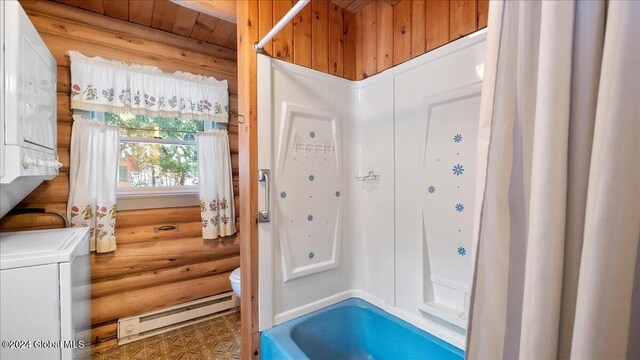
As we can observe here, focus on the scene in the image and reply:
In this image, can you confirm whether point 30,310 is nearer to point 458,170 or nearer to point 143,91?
point 143,91

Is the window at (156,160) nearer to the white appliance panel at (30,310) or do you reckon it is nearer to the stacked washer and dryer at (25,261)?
the stacked washer and dryer at (25,261)

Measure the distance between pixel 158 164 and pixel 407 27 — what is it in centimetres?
223

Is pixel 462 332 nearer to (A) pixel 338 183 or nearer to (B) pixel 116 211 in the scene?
(A) pixel 338 183

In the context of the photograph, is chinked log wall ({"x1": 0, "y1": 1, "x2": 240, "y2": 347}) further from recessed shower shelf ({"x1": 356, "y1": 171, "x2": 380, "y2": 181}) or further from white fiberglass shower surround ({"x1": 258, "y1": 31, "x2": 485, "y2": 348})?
recessed shower shelf ({"x1": 356, "y1": 171, "x2": 380, "y2": 181})

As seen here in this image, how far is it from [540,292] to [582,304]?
5 centimetres

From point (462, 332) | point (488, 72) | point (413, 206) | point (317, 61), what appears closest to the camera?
point (488, 72)

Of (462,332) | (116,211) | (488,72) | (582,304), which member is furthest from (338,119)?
(116,211)

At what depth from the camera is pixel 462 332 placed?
1.31m

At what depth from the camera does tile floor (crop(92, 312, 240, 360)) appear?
1990mm

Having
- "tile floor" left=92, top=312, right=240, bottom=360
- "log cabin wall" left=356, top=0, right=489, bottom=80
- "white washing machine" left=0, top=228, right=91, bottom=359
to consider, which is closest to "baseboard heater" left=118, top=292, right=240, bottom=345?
"tile floor" left=92, top=312, right=240, bottom=360

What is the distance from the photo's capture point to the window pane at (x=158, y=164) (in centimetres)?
228

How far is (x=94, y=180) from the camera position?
6.58ft

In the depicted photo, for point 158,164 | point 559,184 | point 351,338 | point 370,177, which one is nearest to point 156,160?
point 158,164

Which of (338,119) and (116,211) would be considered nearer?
(338,119)
